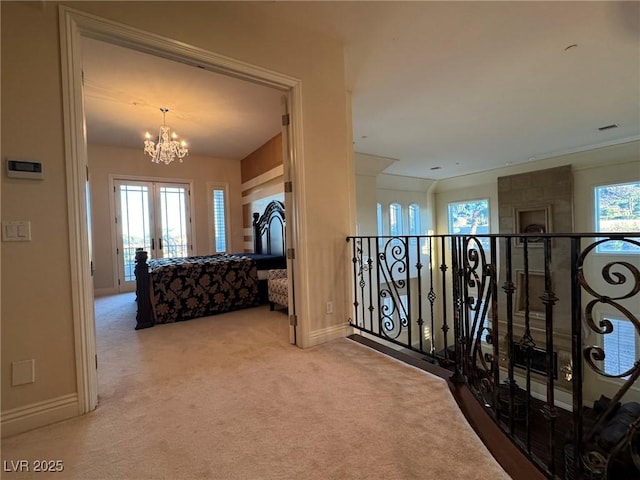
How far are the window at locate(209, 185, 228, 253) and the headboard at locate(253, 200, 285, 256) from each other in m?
0.98

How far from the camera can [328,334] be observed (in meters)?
2.63

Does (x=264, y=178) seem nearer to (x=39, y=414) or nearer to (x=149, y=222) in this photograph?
(x=149, y=222)

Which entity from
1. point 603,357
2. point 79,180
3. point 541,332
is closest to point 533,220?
point 541,332

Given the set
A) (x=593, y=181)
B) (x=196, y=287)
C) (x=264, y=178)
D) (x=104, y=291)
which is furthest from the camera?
(x=593, y=181)

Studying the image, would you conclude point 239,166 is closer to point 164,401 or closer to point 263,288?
point 263,288

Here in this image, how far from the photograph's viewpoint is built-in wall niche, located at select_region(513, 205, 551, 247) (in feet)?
22.1

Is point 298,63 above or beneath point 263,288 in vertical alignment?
above

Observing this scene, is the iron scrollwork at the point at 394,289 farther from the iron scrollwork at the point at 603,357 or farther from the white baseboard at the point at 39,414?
the white baseboard at the point at 39,414

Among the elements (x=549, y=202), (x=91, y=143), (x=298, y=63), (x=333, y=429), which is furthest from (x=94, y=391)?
(x=549, y=202)

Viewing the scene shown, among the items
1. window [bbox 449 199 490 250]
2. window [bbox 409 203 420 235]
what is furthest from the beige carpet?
window [bbox 449 199 490 250]

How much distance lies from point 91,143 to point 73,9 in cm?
441

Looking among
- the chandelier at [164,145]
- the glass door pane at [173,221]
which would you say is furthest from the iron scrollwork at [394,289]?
the glass door pane at [173,221]

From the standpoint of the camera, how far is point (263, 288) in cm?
417

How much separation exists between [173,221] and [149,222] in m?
0.43
